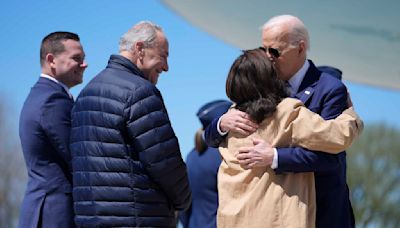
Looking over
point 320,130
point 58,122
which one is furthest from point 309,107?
point 58,122

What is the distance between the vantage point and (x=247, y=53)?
2.90 m

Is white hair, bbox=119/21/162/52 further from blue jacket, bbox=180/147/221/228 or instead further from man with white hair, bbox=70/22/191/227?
blue jacket, bbox=180/147/221/228

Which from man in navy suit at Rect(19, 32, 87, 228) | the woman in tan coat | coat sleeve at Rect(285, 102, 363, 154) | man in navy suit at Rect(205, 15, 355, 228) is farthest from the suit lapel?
coat sleeve at Rect(285, 102, 363, 154)

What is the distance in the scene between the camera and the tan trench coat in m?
2.77

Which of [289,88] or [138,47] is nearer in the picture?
[289,88]

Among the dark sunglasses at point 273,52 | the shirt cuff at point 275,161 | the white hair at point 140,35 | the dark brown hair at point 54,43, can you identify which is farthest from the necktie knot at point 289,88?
the dark brown hair at point 54,43

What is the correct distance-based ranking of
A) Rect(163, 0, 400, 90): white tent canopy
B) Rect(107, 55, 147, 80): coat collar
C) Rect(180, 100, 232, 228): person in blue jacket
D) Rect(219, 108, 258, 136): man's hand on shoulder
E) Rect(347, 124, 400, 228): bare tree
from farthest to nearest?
1. Rect(347, 124, 400, 228): bare tree
2. Rect(163, 0, 400, 90): white tent canopy
3. Rect(180, 100, 232, 228): person in blue jacket
4. Rect(107, 55, 147, 80): coat collar
5. Rect(219, 108, 258, 136): man's hand on shoulder

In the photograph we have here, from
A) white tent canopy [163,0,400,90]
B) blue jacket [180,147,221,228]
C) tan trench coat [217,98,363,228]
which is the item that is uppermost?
tan trench coat [217,98,363,228]

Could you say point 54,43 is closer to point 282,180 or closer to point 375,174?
point 282,180

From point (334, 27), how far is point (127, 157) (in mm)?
4843

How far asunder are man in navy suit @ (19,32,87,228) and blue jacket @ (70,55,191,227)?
331 millimetres

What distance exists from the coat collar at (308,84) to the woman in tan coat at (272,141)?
0.11 meters

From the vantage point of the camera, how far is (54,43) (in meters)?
3.77

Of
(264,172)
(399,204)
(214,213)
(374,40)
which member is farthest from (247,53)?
(399,204)
